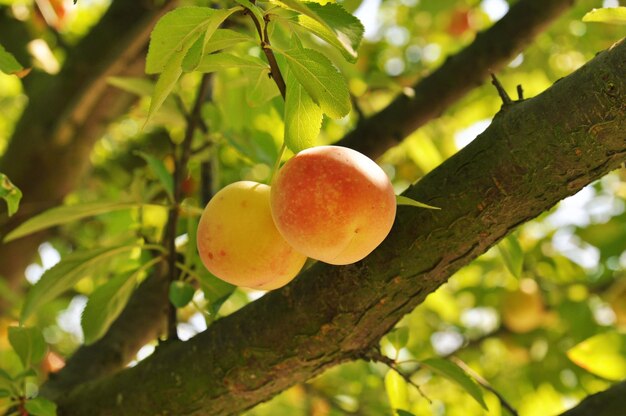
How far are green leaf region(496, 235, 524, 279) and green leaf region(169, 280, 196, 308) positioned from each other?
55 centimetres

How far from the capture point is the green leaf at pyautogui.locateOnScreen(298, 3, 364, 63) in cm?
77

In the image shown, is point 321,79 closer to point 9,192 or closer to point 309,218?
point 309,218

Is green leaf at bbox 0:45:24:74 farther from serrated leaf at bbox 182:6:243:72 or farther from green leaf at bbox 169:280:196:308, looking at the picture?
green leaf at bbox 169:280:196:308

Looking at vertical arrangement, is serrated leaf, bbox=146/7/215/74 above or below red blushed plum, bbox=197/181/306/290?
above

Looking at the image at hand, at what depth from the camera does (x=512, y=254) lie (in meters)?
1.25

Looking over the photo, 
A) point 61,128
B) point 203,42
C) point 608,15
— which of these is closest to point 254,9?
point 203,42

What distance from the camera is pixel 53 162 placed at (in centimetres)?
237

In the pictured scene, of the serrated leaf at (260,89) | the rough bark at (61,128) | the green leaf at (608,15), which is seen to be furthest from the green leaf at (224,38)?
the rough bark at (61,128)

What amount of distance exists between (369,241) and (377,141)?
826 millimetres

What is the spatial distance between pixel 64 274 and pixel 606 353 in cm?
107

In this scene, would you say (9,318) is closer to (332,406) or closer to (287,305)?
(332,406)

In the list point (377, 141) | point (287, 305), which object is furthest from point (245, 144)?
point (287, 305)

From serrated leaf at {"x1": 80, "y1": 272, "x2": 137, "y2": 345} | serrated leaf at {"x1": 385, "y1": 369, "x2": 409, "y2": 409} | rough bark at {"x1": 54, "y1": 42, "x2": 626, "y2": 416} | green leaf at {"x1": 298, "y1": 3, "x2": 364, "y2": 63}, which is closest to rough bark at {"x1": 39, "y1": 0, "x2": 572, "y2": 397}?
serrated leaf at {"x1": 80, "y1": 272, "x2": 137, "y2": 345}

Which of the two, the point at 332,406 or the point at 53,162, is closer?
the point at 332,406
